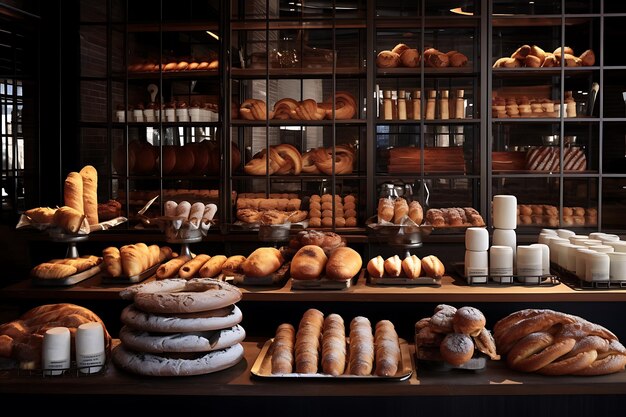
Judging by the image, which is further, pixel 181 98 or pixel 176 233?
pixel 181 98

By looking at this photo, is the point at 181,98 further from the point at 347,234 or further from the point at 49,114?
the point at 347,234

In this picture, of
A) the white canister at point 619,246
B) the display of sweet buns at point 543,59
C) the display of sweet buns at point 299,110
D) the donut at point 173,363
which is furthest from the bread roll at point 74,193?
the display of sweet buns at point 543,59

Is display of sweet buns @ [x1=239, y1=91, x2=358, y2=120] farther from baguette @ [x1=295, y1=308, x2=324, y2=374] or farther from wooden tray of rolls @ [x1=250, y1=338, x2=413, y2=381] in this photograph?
wooden tray of rolls @ [x1=250, y1=338, x2=413, y2=381]

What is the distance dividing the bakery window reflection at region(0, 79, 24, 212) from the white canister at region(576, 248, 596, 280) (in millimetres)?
3716

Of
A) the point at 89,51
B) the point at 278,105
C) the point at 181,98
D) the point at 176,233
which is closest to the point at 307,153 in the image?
the point at 278,105

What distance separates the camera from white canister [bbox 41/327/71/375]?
7.11ft

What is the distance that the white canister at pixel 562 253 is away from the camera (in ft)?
10.6

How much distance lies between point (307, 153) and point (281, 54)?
2.44ft

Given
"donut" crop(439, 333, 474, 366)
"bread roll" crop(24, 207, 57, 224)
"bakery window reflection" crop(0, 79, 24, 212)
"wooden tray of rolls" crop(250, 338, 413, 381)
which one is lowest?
"wooden tray of rolls" crop(250, 338, 413, 381)

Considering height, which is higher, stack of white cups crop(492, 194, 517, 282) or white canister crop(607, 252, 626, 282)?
stack of white cups crop(492, 194, 517, 282)

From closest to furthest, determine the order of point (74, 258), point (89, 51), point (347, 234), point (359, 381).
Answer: point (359, 381) < point (74, 258) < point (347, 234) < point (89, 51)

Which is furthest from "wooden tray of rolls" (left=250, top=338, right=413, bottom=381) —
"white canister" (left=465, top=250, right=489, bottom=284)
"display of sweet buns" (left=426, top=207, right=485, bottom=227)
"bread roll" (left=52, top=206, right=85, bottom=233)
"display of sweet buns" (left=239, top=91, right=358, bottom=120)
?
"display of sweet buns" (left=239, top=91, right=358, bottom=120)

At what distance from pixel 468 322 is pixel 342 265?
0.86 m

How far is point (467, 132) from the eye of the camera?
19.3 feet
